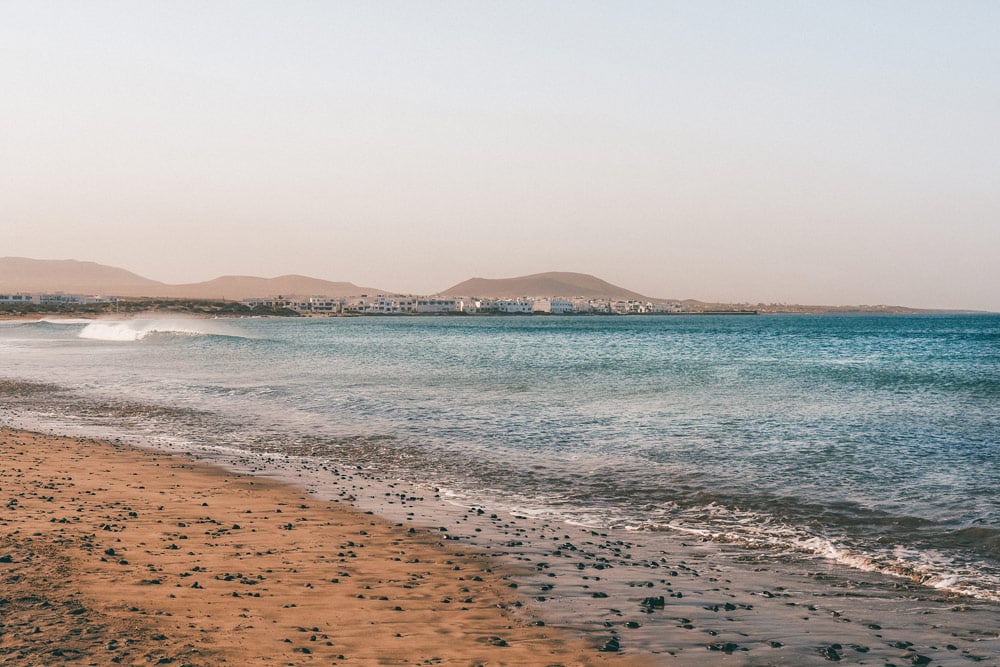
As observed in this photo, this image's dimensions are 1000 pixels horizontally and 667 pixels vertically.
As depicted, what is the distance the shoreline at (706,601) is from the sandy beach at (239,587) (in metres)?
0.43

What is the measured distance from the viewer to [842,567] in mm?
10094

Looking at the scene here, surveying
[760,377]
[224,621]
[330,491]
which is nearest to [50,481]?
[330,491]

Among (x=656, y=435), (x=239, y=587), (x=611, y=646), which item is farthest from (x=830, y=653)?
(x=656, y=435)

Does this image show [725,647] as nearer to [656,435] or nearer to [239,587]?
[239,587]

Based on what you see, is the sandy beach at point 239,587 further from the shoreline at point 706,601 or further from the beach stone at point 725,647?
the beach stone at point 725,647

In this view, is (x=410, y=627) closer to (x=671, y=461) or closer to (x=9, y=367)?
(x=671, y=461)

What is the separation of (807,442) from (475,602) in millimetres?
14807

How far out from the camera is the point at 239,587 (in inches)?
327

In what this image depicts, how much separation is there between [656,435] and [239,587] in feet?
49.6

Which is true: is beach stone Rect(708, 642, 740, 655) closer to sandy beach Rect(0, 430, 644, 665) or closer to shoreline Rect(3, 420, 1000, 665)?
shoreline Rect(3, 420, 1000, 665)

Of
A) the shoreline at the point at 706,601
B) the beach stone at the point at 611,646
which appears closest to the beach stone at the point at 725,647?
the shoreline at the point at 706,601

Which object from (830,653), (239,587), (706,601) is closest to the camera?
(830,653)

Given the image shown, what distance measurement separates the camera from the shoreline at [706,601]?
7.14 metres

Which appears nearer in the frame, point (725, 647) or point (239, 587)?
point (725, 647)
